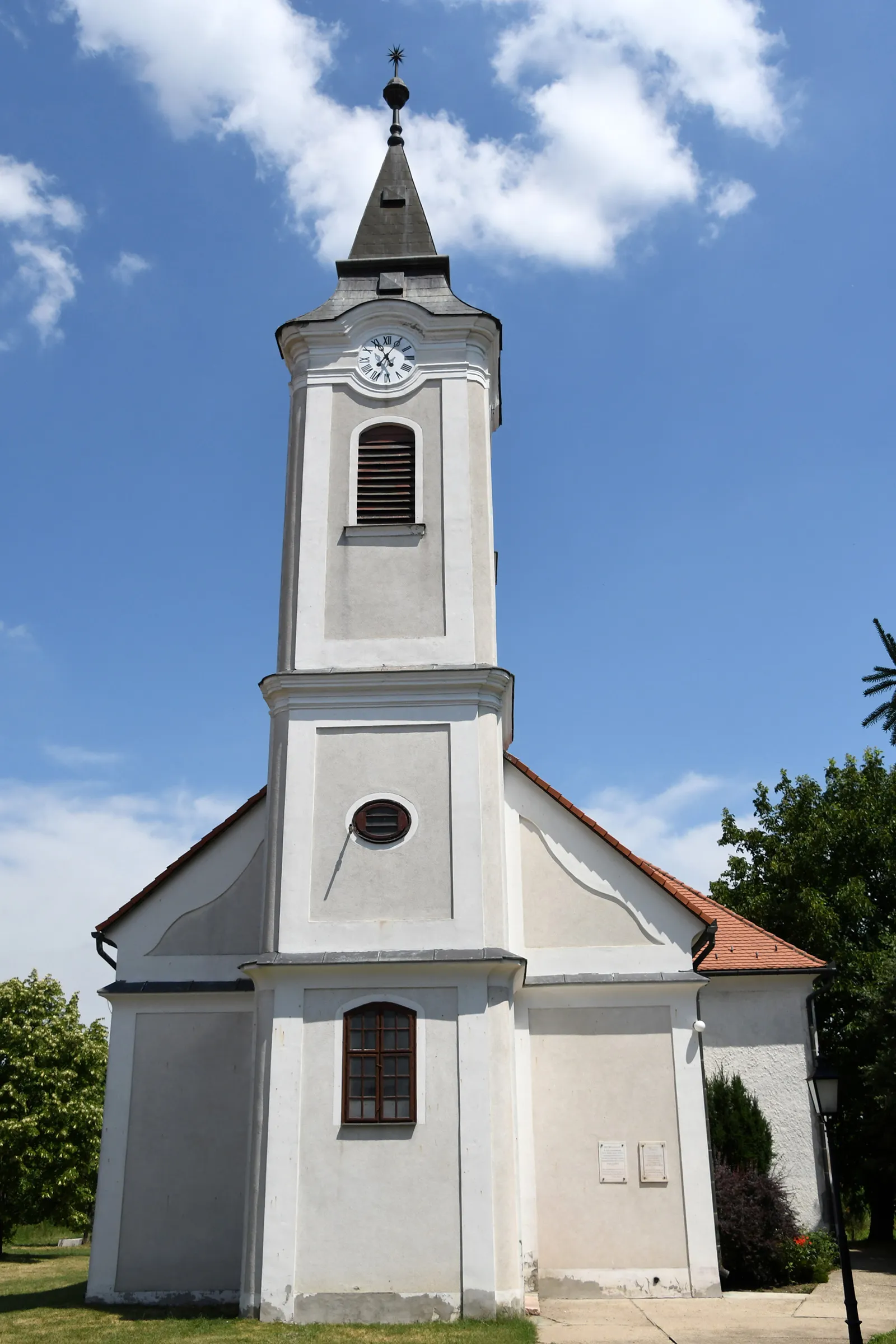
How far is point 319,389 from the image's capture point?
16906 millimetres

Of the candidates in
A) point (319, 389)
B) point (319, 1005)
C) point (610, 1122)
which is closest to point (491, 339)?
point (319, 389)

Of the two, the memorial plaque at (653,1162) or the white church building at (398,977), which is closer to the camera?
the white church building at (398,977)

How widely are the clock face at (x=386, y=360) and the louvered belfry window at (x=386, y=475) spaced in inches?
31.9

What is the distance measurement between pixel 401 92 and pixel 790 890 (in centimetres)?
2148

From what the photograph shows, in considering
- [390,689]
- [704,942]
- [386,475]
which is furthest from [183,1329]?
[386,475]

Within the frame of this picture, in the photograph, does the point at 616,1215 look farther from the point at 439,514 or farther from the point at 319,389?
the point at 319,389

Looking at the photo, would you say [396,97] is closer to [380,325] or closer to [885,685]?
[380,325]

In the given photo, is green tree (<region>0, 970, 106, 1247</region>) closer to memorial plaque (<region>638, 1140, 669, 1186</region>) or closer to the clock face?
memorial plaque (<region>638, 1140, 669, 1186</region>)

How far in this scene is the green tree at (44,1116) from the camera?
29891 millimetres

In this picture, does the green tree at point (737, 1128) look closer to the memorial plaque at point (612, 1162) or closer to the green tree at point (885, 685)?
the memorial plaque at point (612, 1162)

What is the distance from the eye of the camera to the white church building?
12688 mm

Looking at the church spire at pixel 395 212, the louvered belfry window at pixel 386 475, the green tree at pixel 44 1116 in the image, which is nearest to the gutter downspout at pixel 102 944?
the louvered belfry window at pixel 386 475

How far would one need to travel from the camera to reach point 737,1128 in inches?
701

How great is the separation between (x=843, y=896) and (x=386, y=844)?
18.5 metres
